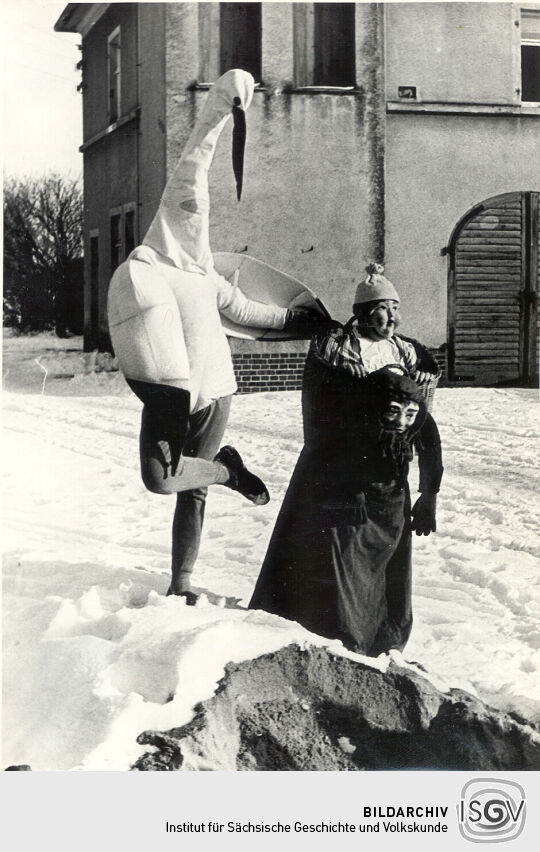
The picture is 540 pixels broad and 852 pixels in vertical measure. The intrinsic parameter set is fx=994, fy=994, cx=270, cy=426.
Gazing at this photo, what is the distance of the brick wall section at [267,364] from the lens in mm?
5164

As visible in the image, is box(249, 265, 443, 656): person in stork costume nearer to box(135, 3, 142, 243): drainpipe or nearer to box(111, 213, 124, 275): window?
box(111, 213, 124, 275): window

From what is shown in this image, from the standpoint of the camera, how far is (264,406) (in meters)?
5.25

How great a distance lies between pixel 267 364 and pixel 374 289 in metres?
0.79

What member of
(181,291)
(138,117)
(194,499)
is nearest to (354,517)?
(194,499)

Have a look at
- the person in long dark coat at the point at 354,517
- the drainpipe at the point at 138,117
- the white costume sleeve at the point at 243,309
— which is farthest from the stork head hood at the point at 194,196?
the person in long dark coat at the point at 354,517

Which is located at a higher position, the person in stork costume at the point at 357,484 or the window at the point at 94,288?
the window at the point at 94,288

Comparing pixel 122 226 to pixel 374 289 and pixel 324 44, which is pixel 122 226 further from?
pixel 324 44

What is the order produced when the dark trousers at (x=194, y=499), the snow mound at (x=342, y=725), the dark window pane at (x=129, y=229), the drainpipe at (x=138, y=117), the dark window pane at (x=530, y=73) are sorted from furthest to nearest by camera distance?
the dark window pane at (x=530, y=73), the drainpipe at (x=138, y=117), the dark window pane at (x=129, y=229), the dark trousers at (x=194, y=499), the snow mound at (x=342, y=725)

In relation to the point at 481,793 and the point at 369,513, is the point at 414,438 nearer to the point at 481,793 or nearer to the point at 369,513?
the point at 369,513

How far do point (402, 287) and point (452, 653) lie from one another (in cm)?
211

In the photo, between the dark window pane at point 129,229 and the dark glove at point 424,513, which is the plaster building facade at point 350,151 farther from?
the dark glove at point 424,513

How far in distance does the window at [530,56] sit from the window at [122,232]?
8.11ft

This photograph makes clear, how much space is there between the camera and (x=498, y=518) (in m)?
5.44

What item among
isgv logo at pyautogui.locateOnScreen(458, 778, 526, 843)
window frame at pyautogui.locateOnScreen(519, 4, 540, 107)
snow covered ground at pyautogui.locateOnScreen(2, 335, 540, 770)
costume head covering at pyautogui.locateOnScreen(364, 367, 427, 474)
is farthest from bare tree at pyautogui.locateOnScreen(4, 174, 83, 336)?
isgv logo at pyautogui.locateOnScreen(458, 778, 526, 843)
